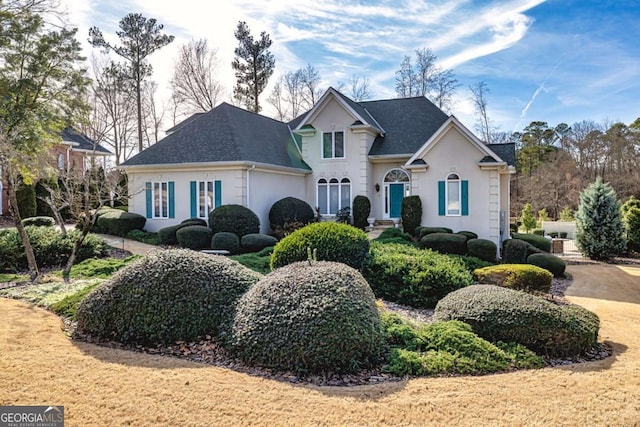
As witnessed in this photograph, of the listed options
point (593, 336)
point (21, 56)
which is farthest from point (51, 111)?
point (593, 336)

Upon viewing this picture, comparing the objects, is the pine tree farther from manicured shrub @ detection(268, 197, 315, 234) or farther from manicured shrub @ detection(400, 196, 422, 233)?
manicured shrub @ detection(268, 197, 315, 234)

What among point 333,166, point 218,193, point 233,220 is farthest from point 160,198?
point 333,166

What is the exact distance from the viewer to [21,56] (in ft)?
42.5

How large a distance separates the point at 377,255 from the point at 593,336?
5.24 metres

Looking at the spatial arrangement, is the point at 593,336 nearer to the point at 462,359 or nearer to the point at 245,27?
the point at 462,359

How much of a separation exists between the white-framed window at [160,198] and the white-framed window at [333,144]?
7924mm

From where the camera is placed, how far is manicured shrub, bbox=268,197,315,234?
1884 centimetres

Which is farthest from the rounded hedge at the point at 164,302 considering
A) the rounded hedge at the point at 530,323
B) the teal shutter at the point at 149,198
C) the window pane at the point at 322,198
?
the window pane at the point at 322,198

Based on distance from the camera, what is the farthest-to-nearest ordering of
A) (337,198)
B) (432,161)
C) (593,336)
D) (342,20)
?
(337,198) → (432,161) → (342,20) → (593,336)

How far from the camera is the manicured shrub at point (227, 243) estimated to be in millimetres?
15922

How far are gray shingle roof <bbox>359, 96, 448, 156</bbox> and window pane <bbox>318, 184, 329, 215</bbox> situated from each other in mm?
3009

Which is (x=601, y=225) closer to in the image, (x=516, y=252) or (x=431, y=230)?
(x=516, y=252)

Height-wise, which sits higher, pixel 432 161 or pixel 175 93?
pixel 175 93

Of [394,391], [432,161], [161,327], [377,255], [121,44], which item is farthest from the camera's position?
[121,44]
